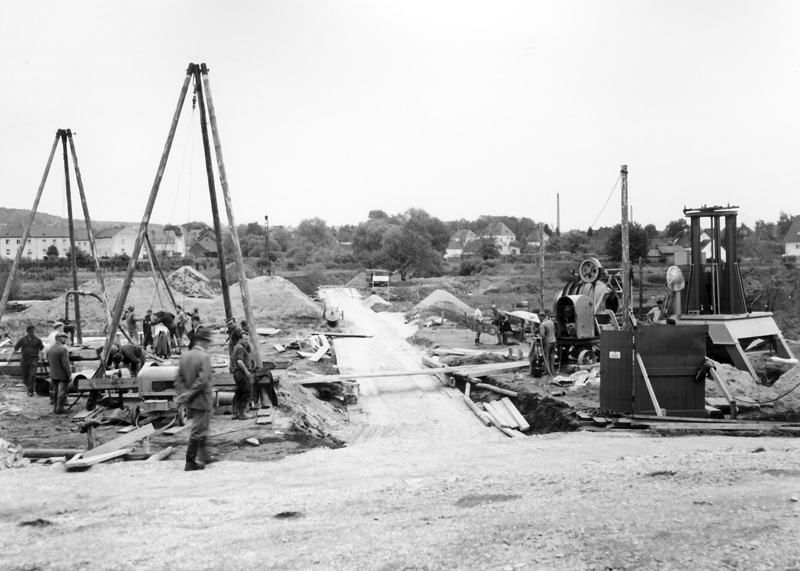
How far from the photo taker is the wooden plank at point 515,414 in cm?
1469

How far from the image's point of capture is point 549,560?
5.78 m

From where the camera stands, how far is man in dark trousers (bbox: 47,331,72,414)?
13.4m

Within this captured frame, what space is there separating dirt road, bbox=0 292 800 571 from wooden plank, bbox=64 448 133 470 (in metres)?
0.16

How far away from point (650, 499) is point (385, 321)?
31.2 meters

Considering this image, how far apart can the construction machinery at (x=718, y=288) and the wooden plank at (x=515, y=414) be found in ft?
18.8

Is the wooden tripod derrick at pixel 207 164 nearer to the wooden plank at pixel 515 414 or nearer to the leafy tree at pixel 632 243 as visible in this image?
the wooden plank at pixel 515 414

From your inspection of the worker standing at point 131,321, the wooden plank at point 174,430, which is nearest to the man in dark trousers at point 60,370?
the wooden plank at point 174,430

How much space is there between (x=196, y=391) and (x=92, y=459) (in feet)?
5.84

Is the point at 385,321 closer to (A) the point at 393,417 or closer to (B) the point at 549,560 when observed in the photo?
(A) the point at 393,417

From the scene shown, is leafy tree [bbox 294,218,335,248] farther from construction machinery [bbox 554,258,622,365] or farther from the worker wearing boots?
the worker wearing boots

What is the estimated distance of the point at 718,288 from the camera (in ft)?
64.6

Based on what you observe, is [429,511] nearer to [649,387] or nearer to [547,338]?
[649,387]

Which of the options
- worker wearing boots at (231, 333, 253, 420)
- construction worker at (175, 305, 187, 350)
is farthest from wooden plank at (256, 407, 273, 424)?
construction worker at (175, 305, 187, 350)

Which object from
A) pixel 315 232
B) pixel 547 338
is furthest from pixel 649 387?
pixel 315 232
